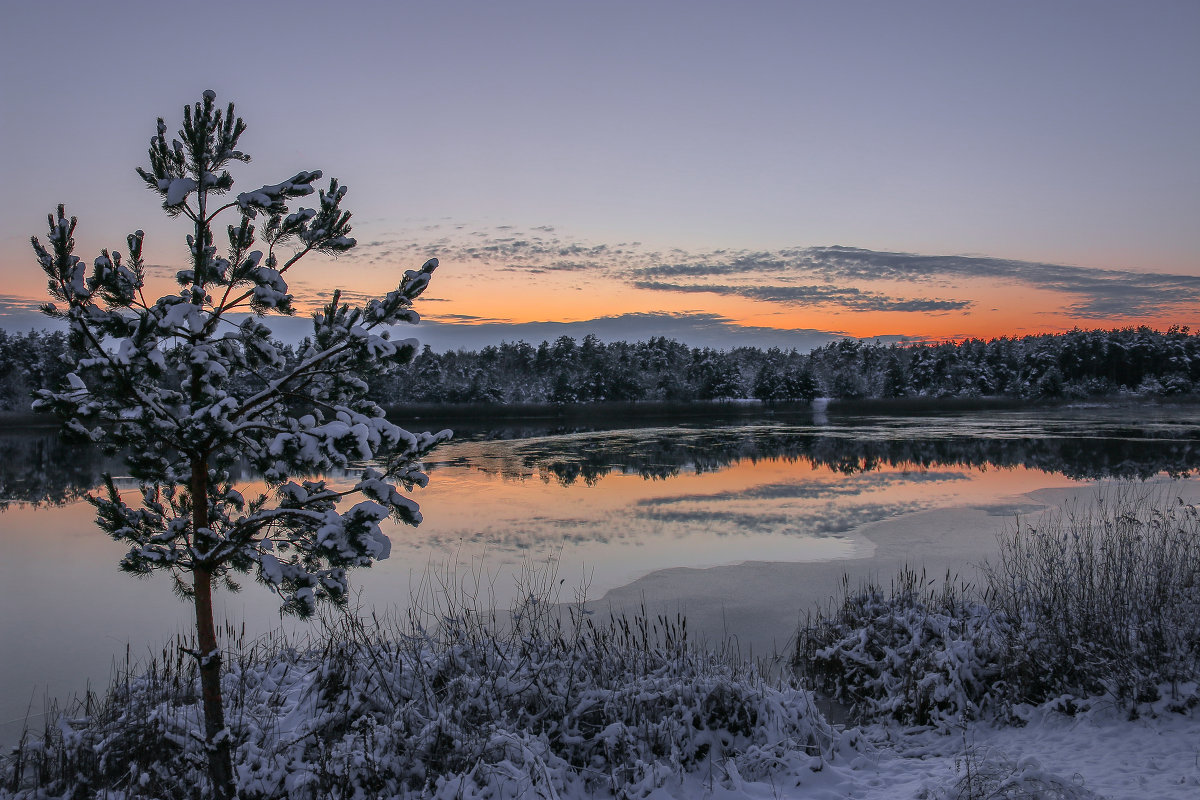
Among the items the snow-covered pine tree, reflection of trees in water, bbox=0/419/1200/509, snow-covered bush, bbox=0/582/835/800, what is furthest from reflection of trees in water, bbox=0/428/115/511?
the snow-covered pine tree

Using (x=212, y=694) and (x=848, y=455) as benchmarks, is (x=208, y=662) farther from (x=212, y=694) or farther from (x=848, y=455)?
(x=848, y=455)

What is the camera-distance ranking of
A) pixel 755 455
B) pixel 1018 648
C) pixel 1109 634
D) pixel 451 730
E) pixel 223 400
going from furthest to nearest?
1. pixel 755 455
2. pixel 1018 648
3. pixel 1109 634
4. pixel 451 730
5. pixel 223 400

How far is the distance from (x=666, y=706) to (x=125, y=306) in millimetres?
4403

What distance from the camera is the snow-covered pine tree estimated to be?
3.40 m

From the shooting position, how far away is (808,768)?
175 inches

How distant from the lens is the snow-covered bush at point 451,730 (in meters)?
4.21

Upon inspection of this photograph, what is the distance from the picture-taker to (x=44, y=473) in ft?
77.0

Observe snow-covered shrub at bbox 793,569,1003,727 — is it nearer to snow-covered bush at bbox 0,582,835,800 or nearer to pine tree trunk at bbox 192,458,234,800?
snow-covered bush at bbox 0,582,835,800

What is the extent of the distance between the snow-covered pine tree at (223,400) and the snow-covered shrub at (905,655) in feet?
14.8

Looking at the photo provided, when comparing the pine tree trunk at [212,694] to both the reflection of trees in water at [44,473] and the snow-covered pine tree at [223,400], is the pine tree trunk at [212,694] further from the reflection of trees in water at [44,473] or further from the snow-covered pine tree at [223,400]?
the reflection of trees in water at [44,473]

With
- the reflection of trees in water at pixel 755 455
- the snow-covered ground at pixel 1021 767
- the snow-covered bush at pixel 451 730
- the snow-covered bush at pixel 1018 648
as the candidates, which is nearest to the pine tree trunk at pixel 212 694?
the snow-covered bush at pixel 451 730

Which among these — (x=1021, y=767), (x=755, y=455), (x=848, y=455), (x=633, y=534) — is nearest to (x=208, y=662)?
(x=1021, y=767)

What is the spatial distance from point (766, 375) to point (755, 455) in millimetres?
56976

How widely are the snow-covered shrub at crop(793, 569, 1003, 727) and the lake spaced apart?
758mm
